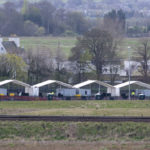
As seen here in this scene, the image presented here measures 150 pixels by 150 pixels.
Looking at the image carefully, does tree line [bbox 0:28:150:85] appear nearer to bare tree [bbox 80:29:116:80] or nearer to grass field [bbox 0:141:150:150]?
bare tree [bbox 80:29:116:80]

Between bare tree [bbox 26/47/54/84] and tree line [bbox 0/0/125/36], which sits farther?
tree line [bbox 0/0/125/36]

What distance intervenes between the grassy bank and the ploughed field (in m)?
4.72

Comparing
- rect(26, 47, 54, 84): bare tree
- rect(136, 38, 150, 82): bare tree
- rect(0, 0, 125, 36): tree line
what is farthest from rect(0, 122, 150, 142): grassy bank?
rect(0, 0, 125, 36): tree line

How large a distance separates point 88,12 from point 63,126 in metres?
154

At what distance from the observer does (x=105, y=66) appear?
60.4 metres

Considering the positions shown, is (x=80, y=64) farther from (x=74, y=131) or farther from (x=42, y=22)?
(x=42, y=22)

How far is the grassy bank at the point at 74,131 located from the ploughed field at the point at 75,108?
15.5ft

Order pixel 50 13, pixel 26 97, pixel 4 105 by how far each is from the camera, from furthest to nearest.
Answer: pixel 50 13
pixel 26 97
pixel 4 105

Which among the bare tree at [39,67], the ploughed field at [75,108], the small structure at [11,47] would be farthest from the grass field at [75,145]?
the small structure at [11,47]

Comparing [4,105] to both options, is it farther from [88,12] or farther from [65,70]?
[88,12]

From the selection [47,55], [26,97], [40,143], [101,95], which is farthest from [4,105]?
[47,55]

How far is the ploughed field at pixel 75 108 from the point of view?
32.6 metres

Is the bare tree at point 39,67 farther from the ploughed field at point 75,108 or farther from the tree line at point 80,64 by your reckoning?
the ploughed field at point 75,108

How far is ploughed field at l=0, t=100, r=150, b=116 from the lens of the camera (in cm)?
3262
